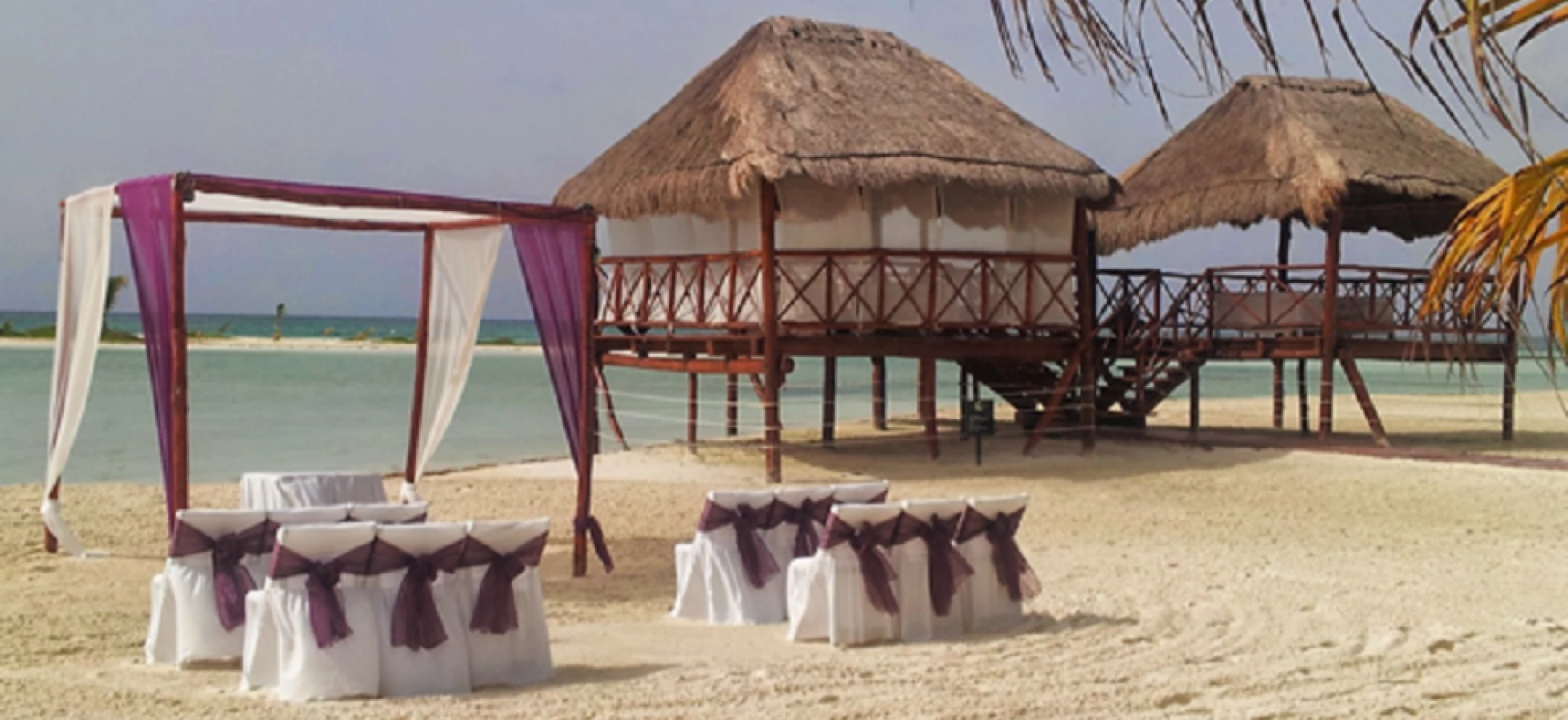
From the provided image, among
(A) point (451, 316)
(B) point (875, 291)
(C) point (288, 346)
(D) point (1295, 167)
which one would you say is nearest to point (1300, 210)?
(D) point (1295, 167)

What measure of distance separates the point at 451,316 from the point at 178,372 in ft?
8.91

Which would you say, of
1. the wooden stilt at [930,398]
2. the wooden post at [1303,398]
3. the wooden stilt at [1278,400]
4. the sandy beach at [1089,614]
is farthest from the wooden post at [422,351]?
the wooden stilt at [1278,400]

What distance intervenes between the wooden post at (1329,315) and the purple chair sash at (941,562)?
9.94m

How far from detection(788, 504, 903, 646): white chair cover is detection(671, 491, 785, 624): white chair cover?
25.9 inches

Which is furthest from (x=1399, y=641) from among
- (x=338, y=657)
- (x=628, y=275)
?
(x=628, y=275)

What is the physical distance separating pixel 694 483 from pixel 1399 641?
792 centimetres

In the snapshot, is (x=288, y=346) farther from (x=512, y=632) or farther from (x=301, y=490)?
(x=512, y=632)

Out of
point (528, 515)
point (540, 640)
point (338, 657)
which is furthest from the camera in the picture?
point (528, 515)

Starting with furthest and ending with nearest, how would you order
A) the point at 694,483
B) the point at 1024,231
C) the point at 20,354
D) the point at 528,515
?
1. the point at 20,354
2. the point at 1024,231
3. the point at 694,483
4. the point at 528,515

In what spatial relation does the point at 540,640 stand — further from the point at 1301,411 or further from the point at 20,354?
the point at 20,354

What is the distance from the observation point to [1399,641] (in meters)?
6.73

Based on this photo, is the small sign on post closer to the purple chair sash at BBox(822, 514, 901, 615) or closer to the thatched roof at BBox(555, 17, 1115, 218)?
the thatched roof at BBox(555, 17, 1115, 218)

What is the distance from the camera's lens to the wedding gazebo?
307 inches

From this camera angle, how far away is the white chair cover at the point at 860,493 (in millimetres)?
7785
